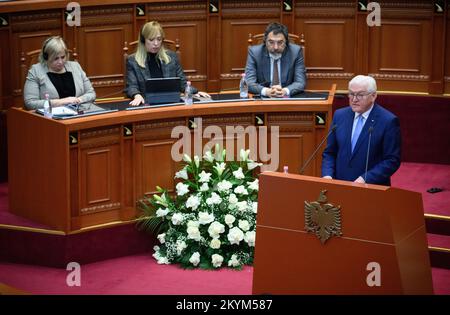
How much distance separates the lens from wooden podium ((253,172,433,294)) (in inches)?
213

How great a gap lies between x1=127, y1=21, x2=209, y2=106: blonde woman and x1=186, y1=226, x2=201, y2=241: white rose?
1116 mm

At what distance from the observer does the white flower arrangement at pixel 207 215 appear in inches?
286

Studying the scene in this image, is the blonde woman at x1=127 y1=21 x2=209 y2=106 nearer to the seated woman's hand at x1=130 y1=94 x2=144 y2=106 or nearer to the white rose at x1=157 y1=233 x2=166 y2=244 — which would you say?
the seated woman's hand at x1=130 y1=94 x2=144 y2=106

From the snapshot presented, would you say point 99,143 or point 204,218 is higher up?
Result: point 99,143

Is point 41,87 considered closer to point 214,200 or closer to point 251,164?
point 214,200

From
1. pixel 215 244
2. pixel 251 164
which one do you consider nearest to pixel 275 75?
pixel 251 164

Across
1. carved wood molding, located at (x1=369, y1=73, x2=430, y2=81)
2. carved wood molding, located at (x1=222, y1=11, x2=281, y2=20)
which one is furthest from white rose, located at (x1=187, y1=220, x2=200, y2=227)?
carved wood molding, located at (x1=369, y1=73, x2=430, y2=81)

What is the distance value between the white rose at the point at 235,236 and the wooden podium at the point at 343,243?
4.74 feet

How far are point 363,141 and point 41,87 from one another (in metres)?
2.49

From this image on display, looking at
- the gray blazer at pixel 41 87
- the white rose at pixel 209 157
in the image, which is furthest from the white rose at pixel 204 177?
the gray blazer at pixel 41 87

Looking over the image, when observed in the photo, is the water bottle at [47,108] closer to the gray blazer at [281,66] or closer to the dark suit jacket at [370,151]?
the gray blazer at [281,66]

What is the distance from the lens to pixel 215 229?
23.8ft

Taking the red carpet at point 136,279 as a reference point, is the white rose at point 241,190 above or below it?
above

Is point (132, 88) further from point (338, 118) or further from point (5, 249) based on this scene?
point (338, 118)
